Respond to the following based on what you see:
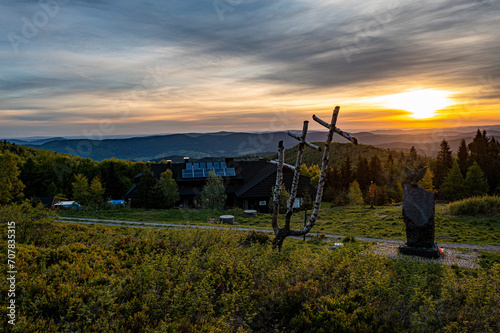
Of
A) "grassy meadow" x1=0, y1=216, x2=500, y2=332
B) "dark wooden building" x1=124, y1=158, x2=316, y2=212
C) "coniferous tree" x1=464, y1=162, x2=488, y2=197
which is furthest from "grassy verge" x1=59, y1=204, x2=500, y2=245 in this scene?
"coniferous tree" x1=464, y1=162, x2=488, y2=197

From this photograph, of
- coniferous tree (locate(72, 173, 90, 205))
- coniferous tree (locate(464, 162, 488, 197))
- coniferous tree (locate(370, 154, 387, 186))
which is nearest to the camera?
coniferous tree (locate(72, 173, 90, 205))

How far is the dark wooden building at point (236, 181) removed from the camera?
127 ft

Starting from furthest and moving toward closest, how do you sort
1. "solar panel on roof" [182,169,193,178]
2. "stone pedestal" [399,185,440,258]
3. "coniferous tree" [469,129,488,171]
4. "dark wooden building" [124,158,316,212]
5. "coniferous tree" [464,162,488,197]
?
"coniferous tree" [469,129,488,171]
"solar panel on roof" [182,169,193,178]
"coniferous tree" [464,162,488,197]
"dark wooden building" [124,158,316,212]
"stone pedestal" [399,185,440,258]

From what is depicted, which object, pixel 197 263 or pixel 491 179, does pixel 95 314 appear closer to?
pixel 197 263

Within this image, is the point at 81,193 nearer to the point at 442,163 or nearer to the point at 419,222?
the point at 419,222

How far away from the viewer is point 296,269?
7770mm

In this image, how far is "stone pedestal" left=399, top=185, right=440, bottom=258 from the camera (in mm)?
12867

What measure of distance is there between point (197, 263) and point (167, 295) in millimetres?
2103

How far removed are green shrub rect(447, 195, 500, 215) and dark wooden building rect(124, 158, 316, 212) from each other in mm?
16415

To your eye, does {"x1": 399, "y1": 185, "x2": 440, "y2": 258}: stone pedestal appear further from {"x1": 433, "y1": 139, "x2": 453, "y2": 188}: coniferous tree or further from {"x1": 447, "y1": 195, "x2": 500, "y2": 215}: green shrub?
{"x1": 433, "y1": 139, "x2": 453, "y2": 188}: coniferous tree

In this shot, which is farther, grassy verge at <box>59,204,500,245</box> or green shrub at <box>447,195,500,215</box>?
green shrub at <box>447,195,500,215</box>

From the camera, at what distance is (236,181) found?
47.8 meters

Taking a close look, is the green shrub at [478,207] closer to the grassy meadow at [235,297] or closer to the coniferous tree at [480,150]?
the grassy meadow at [235,297]

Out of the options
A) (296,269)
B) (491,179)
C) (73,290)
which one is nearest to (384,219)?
(296,269)
